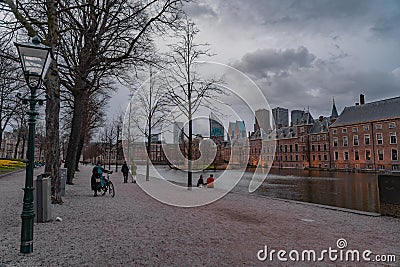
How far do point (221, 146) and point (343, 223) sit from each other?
6.95 metres

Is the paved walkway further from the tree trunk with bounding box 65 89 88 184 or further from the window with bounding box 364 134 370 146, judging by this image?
the window with bounding box 364 134 370 146

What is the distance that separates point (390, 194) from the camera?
10531mm

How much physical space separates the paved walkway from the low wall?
513mm

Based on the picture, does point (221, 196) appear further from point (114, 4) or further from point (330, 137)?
point (330, 137)

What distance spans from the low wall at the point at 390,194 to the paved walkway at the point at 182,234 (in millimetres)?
513

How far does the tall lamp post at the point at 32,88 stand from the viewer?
5.86m

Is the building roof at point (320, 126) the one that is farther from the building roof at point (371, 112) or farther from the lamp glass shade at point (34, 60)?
the lamp glass shade at point (34, 60)

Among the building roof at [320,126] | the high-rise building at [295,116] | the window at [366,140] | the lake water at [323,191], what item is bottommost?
the lake water at [323,191]

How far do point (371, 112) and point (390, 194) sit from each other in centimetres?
7061

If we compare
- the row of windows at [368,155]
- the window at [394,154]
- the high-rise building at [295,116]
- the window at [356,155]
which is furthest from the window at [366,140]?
the high-rise building at [295,116]

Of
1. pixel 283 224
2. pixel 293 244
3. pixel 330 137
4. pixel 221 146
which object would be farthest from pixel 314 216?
pixel 330 137

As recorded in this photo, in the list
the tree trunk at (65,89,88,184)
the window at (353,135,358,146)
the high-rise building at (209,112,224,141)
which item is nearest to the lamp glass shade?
the high-rise building at (209,112,224,141)

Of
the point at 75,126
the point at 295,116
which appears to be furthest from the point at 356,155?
the point at 75,126

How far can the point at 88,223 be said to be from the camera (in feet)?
28.3
